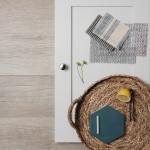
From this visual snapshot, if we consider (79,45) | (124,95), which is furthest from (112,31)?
(124,95)

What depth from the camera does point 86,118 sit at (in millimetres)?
936

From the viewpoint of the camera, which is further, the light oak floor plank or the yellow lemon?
the light oak floor plank

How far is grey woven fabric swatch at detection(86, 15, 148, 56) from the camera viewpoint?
0.99 metres

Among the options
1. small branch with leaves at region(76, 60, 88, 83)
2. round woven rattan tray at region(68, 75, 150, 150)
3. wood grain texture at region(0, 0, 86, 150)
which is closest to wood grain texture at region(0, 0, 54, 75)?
wood grain texture at region(0, 0, 86, 150)

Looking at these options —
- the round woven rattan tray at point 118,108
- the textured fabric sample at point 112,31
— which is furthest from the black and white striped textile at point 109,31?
the round woven rattan tray at point 118,108

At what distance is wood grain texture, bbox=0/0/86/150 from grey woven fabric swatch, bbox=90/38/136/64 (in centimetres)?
16

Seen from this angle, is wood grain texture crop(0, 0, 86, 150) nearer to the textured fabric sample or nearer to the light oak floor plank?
the light oak floor plank

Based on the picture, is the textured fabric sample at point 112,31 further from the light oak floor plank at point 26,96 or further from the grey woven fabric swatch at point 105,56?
the light oak floor plank at point 26,96

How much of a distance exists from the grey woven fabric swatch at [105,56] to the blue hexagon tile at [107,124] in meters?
0.19

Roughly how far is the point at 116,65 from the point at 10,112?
1.46ft

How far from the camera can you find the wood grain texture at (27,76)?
1.01 meters

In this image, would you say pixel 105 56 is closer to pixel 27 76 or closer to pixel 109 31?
pixel 109 31

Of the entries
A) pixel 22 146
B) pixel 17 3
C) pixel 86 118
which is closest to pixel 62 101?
pixel 86 118

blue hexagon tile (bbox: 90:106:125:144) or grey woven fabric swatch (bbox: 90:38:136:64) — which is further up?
grey woven fabric swatch (bbox: 90:38:136:64)
